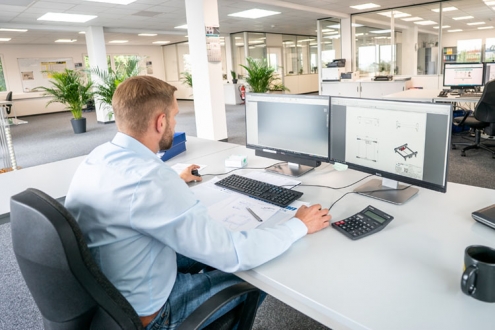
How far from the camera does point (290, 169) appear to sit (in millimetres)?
1854

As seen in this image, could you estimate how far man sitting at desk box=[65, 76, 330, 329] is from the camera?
901 mm

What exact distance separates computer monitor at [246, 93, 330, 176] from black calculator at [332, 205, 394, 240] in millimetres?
467

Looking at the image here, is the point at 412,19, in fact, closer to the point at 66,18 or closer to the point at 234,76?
the point at 234,76

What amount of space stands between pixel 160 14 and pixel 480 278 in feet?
26.5

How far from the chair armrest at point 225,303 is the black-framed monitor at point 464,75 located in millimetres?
5435

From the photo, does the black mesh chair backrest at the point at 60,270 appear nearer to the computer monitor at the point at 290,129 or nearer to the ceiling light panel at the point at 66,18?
the computer monitor at the point at 290,129

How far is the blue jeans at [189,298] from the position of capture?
1.06 meters

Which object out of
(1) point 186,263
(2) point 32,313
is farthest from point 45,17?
(1) point 186,263

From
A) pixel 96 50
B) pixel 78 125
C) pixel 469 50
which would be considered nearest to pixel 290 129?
pixel 78 125

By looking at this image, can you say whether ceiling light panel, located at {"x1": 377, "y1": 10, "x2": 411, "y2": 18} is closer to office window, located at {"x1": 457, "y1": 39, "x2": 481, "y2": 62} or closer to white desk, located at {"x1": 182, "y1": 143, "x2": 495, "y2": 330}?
office window, located at {"x1": 457, "y1": 39, "x2": 481, "y2": 62}

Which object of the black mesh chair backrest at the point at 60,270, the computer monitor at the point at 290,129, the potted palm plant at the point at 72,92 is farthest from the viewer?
the potted palm plant at the point at 72,92

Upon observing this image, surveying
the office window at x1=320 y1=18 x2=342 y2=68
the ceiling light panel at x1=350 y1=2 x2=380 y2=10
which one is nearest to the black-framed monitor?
the ceiling light panel at x1=350 y1=2 x2=380 y2=10

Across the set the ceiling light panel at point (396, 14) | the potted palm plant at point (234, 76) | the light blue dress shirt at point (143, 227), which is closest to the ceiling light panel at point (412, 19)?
the ceiling light panel at point (396, 14)

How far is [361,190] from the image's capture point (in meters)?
1.52
